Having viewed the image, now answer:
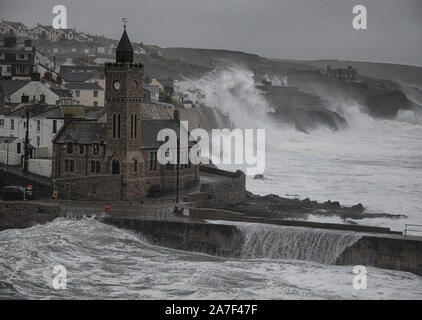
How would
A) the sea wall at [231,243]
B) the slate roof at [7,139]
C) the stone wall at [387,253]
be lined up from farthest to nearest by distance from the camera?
the slate roof at [7,139], the sea wall at [231,243], the stone wall at [387,253]

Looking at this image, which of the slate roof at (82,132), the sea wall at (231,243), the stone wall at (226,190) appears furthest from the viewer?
the slate roof at (82,132)

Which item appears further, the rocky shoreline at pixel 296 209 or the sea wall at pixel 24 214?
the rocky shoreline at pixel 296 209

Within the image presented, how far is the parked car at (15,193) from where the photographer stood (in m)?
51.8

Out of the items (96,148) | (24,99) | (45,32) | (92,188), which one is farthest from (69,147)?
(45,32)

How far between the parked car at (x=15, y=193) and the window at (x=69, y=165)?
3760 mm

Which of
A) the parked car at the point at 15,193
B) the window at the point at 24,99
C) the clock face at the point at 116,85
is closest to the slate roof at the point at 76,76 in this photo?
the window at the point at 24,99

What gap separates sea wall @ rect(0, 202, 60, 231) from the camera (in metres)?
48.4

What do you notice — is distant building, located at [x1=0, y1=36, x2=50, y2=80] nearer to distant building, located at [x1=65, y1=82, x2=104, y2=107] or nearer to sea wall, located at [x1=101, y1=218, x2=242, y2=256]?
distant building, located at [x1=65, y1=82, x2=104, y2=107]

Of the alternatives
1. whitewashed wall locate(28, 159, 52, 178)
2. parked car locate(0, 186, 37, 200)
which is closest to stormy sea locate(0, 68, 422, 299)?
parked car locate(0, 186, 37, 200)

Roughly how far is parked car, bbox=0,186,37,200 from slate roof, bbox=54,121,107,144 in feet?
14.8

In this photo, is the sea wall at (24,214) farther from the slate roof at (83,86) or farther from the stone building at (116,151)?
the slate roof at (83,86)

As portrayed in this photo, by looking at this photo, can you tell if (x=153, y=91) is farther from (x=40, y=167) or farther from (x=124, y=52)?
(x=124, y=52)
